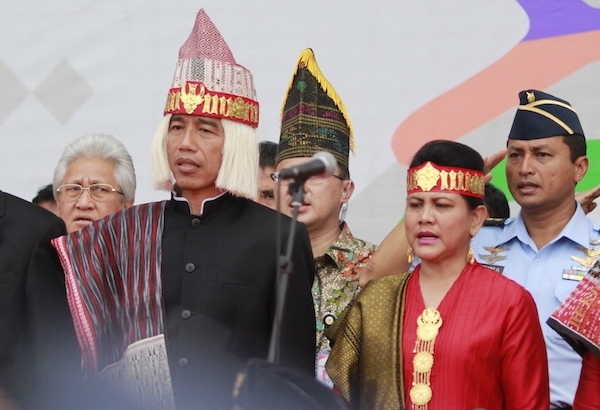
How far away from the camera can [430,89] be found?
4.95 metres

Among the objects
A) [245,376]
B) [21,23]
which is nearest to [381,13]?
[21,23]

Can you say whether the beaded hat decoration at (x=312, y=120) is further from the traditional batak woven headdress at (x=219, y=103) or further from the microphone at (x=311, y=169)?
the microphone at (x=311, y=169)

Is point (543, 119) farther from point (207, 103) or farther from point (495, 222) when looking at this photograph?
point (207, 103)

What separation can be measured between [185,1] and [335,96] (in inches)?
45.3

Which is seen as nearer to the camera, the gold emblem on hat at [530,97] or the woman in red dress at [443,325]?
the woman in red dress at [443,325]

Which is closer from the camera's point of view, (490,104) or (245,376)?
(245,376)

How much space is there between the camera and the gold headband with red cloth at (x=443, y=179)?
378 cm

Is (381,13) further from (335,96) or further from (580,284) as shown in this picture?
(580,284)

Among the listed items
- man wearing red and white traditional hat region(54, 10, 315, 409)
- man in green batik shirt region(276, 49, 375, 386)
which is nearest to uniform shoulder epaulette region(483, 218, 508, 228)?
man in green batik shirt region(276, 49, 375, 386)

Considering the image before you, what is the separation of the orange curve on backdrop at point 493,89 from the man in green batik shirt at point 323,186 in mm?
573

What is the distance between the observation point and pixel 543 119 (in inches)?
168

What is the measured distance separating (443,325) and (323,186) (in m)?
0.83

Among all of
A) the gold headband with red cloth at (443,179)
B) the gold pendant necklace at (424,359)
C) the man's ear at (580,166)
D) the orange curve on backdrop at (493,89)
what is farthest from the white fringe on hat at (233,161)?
the orange curve on backdrop at (493,89)

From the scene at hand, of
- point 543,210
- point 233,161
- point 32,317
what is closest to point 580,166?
point 543,210
